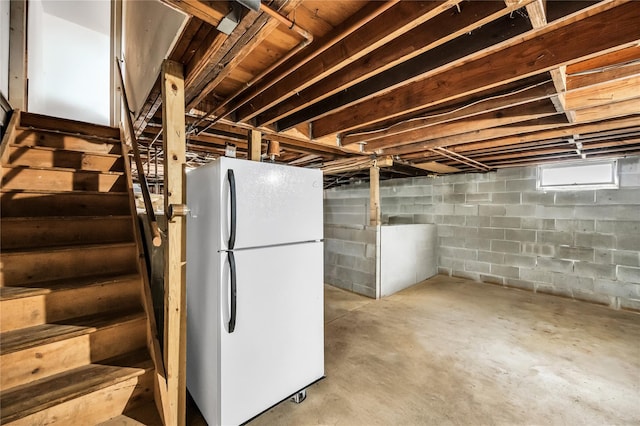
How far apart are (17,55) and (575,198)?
720 cm

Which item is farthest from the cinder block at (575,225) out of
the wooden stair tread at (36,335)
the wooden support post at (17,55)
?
the wooden support post at (17,55)

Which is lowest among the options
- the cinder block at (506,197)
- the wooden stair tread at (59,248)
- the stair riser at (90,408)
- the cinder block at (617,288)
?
the cinder block at (617,288)

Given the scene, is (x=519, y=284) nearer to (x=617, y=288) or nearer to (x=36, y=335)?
(x=617, y=288)

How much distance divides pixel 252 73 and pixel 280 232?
42.2 inches

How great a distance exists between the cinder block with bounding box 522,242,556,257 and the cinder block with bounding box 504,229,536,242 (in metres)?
0.10

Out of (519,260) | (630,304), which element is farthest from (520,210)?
(630,304)

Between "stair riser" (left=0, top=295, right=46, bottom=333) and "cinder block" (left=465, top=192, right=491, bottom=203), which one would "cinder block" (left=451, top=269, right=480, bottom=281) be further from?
"stair riser" (left=0, top=295, right=46, bottom=333)

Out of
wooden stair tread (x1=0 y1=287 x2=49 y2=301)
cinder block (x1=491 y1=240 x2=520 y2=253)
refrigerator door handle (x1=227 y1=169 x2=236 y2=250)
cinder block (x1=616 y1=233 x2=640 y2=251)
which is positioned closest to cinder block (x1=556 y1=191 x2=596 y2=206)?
cinder block (x1=616 y1=233 x2=640 y2=251)

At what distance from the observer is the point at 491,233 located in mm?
5000

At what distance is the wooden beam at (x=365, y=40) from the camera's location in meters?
1.14

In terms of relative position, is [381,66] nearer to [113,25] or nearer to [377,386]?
[377,386]

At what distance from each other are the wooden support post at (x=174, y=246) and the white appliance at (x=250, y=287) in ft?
0.52

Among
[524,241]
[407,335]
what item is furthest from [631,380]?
[524,241]

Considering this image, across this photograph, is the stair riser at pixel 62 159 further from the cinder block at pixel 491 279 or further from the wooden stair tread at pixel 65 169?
the cinder block at pixel 491 279
